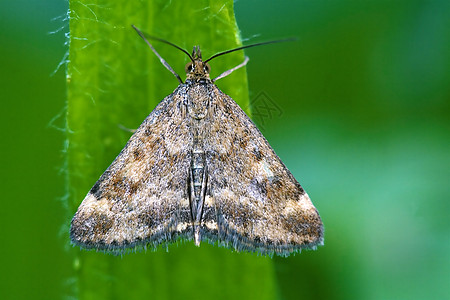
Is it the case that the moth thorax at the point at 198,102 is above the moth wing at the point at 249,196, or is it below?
above

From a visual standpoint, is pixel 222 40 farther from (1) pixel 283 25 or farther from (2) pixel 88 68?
(1) pixel 283 25

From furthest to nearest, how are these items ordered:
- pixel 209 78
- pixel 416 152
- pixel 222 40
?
pixel 416 152
pixel 209 78
pixel 222 40

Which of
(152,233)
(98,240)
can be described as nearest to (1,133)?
(98,240)

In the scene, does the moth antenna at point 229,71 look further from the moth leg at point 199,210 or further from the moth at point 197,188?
the moth leg at point 199,210

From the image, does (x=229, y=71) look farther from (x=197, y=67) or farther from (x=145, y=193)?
(x=145, y=193)

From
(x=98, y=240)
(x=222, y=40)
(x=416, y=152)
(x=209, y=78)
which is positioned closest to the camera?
(x=98, y=240)

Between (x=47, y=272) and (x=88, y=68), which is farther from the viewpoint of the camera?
(x=47, y=272)

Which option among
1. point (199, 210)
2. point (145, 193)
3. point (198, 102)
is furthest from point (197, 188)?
point (198, 102)

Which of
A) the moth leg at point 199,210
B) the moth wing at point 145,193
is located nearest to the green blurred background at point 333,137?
the moth wing at point 145,193
